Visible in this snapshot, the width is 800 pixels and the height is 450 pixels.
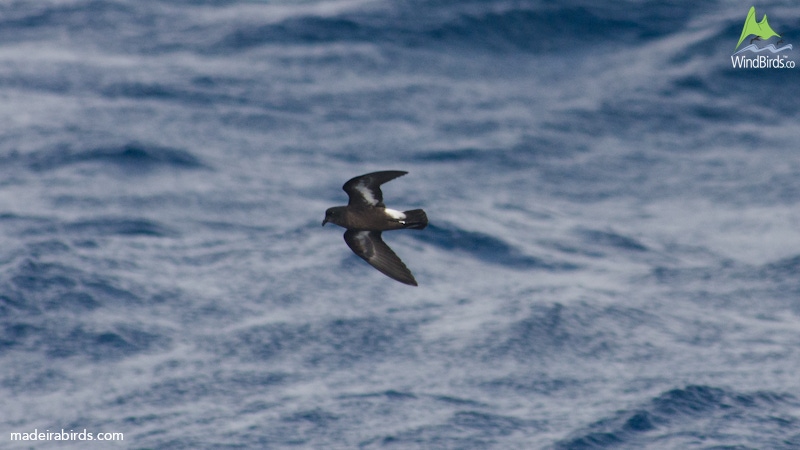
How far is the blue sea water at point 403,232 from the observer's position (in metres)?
22.9

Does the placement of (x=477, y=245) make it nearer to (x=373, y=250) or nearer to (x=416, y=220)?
(x=373, y=250)

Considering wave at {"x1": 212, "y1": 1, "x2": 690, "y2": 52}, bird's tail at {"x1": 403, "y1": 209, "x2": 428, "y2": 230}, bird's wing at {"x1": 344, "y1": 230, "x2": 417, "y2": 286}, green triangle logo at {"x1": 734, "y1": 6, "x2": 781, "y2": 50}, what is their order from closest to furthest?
bird's tail at {"x1": 403, "y1": 209, "x2": 428, "y2": 230} → bird's wing at {"x1": 344, "y1": 230, "x2": 417, "y2": 286} → green triangle logo at {"x1": 734, "y1": 6, "x2": 781, "y2": 50} → wave at {"x1": 212, "y1": 1, "x2": 690, "y2": 52}

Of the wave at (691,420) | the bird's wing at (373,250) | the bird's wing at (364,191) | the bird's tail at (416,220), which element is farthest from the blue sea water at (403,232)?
the bird's tail at (416,220)

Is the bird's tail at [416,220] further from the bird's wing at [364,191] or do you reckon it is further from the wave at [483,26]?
the wave at [483,26]

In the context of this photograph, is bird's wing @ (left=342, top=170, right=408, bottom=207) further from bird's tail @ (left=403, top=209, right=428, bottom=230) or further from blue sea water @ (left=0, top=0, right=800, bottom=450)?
blue sea water @ (left=0, top=0, right=800, bottom=450)

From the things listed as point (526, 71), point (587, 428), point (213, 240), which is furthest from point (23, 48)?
point (587, 428)

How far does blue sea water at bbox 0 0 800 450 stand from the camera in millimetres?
22922

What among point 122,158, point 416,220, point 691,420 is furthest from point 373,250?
point 122,158

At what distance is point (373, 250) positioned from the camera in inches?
548

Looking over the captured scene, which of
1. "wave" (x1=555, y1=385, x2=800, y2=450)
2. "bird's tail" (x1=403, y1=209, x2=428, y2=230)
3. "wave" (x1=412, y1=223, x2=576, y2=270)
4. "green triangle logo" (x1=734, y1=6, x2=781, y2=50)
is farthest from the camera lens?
"green triangle logo" (x1=734, y1=6, x2=781, y2=50)

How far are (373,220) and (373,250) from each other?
2.04ft

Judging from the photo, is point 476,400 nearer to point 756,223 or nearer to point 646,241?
point 646,241

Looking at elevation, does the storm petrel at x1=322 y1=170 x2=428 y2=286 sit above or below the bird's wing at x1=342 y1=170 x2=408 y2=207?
below

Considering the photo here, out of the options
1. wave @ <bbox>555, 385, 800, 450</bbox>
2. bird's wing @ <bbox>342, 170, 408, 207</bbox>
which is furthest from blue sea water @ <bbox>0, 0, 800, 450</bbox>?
bird's wing @ <bbox>342, 170, 408, 207</bbox>
